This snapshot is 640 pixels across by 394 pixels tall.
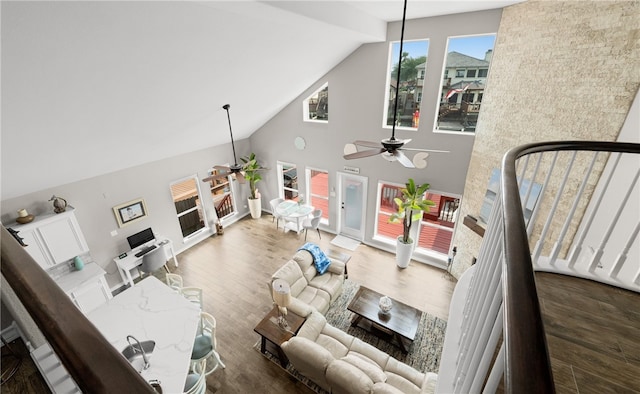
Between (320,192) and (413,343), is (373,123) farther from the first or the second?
(320,192)

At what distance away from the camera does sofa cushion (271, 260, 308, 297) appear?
493 cm

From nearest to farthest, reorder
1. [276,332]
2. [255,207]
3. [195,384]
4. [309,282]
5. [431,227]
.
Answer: [195,384]
[276,332]
[309,282]
[431,227]
[255,207]

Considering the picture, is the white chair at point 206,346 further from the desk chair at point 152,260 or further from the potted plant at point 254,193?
the potted plant at point 254,193

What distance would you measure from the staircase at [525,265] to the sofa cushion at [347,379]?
1759mm

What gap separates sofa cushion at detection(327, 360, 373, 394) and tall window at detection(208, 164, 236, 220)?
580 cm

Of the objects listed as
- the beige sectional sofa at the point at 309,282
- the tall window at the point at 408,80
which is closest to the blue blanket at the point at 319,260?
the beige sectional sofa at the point at 309,282

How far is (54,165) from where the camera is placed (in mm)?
4148

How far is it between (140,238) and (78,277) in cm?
136

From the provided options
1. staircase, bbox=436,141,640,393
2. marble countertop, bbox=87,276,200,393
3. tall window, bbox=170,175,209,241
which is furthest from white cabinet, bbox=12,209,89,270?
staircase, bbox=436,141,640,393

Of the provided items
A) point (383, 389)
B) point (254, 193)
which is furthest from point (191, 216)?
point (383, 389)

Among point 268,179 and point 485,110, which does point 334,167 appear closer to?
point 268,179

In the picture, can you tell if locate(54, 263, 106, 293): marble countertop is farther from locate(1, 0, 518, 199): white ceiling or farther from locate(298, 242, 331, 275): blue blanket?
locate(298, 242, 331, 275): blue blanket

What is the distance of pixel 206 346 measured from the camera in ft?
13.0

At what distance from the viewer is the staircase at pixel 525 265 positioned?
0.50 meters
